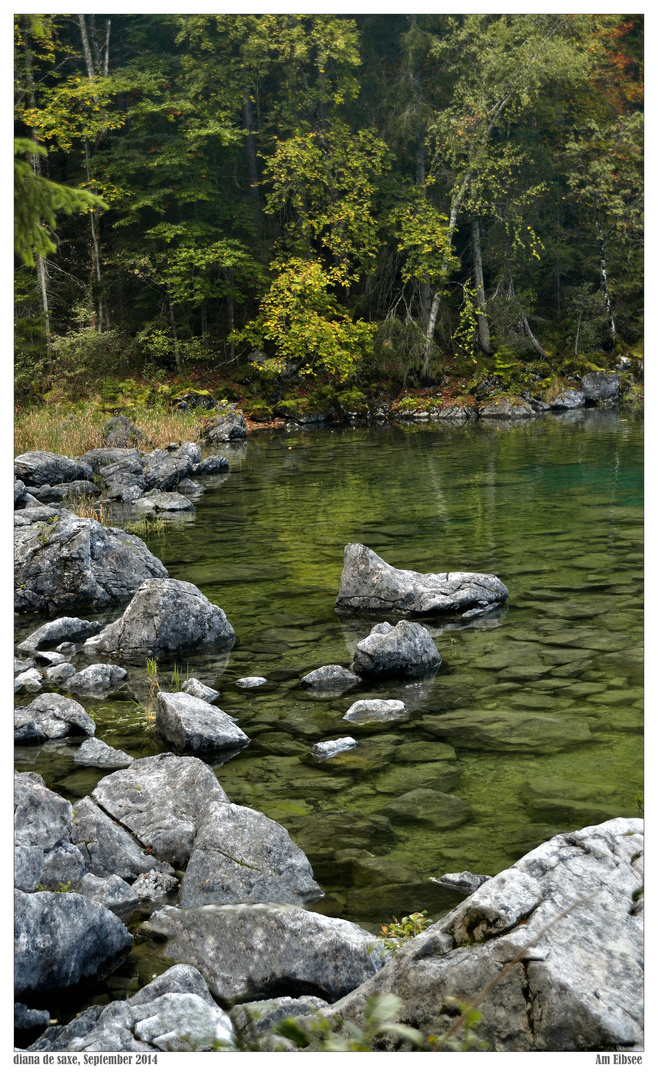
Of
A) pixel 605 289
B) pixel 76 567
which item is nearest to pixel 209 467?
pixel 76 567

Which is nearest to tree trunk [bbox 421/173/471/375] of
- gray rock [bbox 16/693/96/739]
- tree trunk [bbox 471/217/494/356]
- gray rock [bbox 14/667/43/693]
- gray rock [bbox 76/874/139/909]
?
tree trunk [bbox 471/217/494/356]

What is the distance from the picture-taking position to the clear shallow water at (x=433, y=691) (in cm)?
417

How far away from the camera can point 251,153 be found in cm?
2728

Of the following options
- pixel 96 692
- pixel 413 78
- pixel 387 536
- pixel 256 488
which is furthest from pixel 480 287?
pixel 96 692

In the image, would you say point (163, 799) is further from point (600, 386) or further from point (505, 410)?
point (600, 386)

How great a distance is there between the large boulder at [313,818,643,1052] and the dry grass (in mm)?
14519

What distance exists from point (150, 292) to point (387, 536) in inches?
569

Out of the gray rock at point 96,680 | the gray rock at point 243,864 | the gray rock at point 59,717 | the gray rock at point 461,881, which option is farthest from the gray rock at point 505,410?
the gray rock at point 243,864

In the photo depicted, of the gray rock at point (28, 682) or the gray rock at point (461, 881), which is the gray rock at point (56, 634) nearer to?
the gray rock at point (28, 682)

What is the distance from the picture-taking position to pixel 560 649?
6.55 m

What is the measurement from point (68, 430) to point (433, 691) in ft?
44.7

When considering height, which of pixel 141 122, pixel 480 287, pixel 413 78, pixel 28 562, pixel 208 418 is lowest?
pixel 28 562

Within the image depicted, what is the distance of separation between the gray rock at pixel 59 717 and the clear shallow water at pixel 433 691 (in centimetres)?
14
